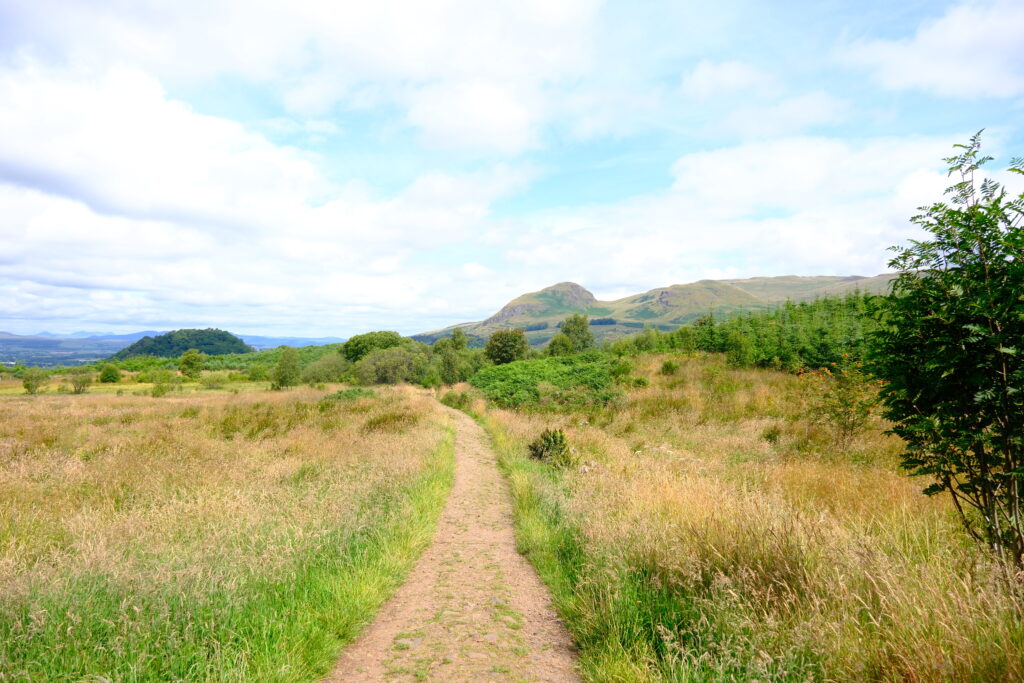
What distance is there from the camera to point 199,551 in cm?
526

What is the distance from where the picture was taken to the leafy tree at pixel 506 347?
57688 mm

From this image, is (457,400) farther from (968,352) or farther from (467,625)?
(968,352)

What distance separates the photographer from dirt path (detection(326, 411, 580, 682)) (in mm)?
3953

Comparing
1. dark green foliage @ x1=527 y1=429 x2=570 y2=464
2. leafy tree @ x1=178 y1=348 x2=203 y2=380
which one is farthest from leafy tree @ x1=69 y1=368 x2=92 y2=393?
dark green foliage @ x1=527 y1=429 x2=570 y2=464

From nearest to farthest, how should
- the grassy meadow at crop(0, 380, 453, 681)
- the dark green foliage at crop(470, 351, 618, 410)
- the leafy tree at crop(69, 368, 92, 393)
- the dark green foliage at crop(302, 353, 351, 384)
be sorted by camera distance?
the grassy meadow at crop(0, 380, 453, 681), the dark green foliage at crop(470, 351, 618, 410), the leafy tree at crop(69, 368, 92, 393), the dark green foliage at crop(302, 353, 351, 384)

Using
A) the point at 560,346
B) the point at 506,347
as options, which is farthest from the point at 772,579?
the point at 560,346

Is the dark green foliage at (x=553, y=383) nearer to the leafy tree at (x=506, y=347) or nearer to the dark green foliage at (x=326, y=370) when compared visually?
the leafy tree at (x=506, y=347)

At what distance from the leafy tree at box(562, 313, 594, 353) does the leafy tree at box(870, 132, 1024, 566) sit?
6620cm

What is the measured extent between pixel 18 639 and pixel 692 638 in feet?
16.6

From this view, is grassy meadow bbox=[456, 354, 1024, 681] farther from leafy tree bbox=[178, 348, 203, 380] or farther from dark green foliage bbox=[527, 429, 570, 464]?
leafy tree bbox=[178, 348, 203, 380]

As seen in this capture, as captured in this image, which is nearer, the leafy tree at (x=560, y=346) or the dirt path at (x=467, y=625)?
the dirt path at (x=467, y=625)

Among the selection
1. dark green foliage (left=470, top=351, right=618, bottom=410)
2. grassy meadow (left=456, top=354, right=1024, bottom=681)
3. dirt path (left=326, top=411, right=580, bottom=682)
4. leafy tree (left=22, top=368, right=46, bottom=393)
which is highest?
leafy tree (left=22, top=368, right=46, bottom=393)

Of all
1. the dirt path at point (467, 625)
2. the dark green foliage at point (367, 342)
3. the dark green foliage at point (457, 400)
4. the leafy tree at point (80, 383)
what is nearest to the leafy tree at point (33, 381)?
the leafy tree at point (80, 383)

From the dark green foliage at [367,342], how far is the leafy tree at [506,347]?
2504cm
